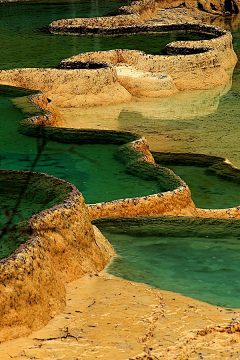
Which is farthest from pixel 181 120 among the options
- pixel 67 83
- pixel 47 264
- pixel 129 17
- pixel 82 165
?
pixel 47 264

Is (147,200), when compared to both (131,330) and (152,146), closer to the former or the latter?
(131,330)

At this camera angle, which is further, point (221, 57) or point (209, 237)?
point (221, 57)

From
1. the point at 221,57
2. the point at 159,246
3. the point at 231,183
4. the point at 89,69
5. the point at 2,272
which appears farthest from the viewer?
the point at 221,57

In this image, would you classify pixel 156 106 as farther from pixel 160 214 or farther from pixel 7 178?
pixel 7 178

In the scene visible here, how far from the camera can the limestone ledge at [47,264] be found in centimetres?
396

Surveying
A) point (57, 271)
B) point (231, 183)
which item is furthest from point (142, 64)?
point (57, 271)

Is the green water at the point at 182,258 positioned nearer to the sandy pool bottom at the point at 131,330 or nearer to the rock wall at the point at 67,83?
the sandy pool bottom at the point at 131,330

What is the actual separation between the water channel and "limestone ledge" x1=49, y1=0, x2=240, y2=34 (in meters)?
0.49

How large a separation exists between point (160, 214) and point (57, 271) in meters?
2.77

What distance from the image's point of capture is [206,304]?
4504 mm

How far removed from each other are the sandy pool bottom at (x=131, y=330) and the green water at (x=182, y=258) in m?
0.21

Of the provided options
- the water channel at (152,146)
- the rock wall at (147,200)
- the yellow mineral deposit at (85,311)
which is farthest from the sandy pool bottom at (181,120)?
the yellow mineral deposit at (85,311)

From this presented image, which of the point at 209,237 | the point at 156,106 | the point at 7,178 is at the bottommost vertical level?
the point at 156,106

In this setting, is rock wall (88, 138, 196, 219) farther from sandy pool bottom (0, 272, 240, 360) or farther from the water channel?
sandy pool bottom (0, 272, 240, 360)
